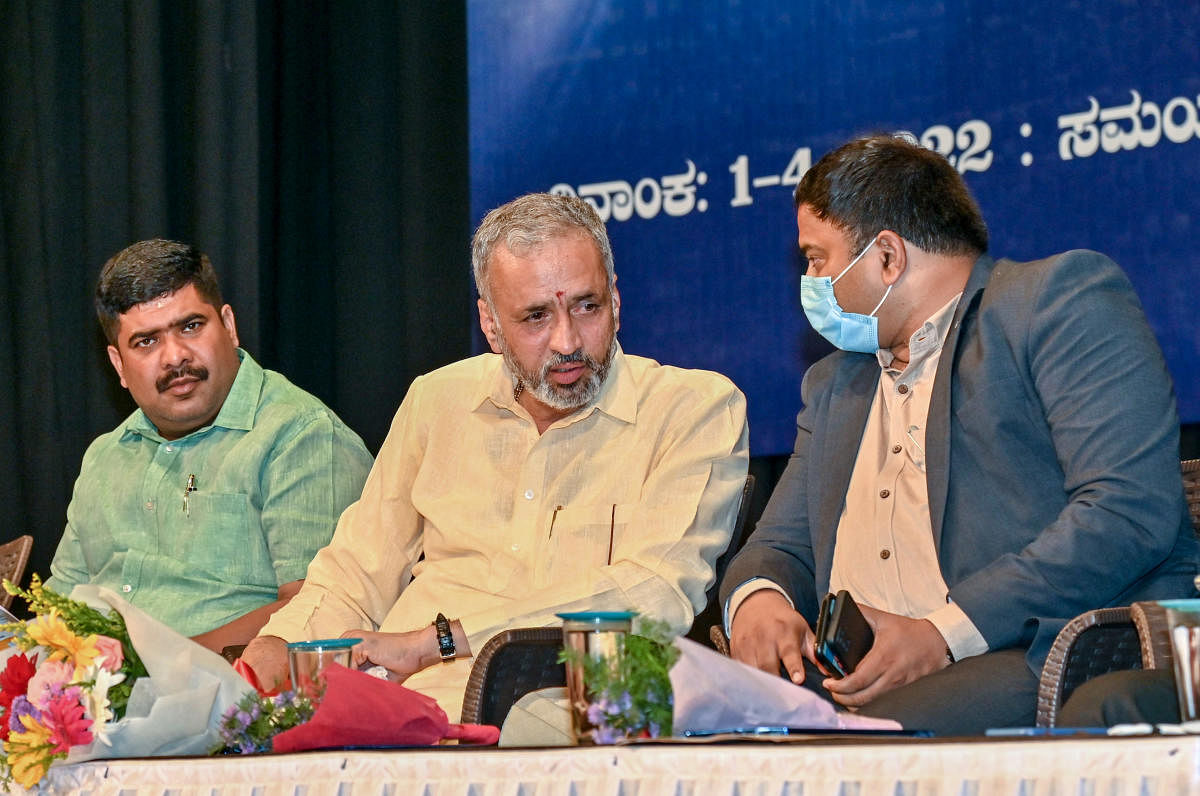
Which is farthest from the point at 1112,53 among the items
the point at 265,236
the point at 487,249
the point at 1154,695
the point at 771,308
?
the point at 265,236

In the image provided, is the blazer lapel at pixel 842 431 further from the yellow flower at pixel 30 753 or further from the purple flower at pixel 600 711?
the yellow flower at pixel 30 753

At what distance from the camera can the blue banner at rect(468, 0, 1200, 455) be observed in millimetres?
3629

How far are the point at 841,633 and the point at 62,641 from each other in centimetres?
125

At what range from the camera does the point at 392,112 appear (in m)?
5.08

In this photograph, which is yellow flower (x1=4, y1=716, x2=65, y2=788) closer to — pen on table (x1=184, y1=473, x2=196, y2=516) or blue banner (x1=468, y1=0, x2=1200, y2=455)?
pen on table (x1=184, y1=473, x2=196, y2=516)

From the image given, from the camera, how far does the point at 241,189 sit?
4984mm

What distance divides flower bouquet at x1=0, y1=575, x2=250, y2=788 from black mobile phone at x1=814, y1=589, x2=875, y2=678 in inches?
37.8

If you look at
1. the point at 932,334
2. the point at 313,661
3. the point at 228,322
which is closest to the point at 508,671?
the point at 313,661

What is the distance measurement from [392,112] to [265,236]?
634mm

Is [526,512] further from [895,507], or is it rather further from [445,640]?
[895,507]

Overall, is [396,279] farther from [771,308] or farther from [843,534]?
[843,534]

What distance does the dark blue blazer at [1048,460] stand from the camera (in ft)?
8.46

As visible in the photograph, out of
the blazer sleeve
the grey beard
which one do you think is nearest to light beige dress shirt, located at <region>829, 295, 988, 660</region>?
the blazer sleeve

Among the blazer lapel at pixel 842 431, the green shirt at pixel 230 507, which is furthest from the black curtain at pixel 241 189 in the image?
the blazer lapel at pixel 842 431
